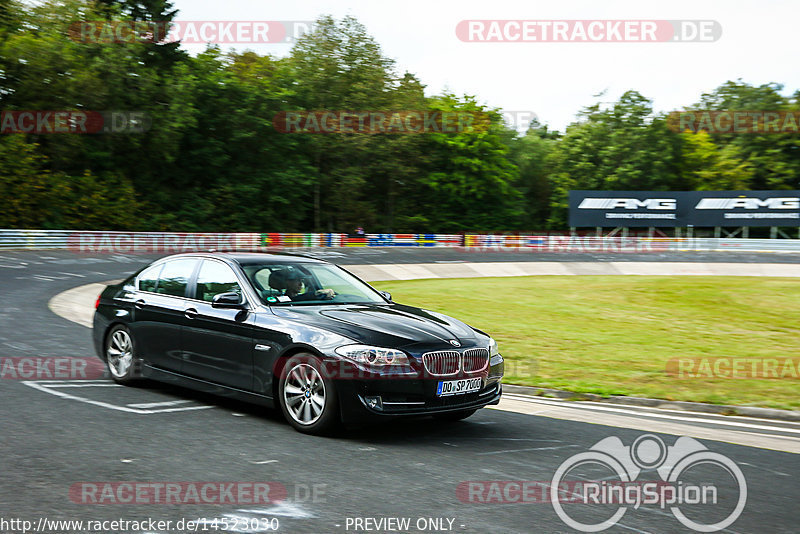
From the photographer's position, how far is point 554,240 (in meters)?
54.8

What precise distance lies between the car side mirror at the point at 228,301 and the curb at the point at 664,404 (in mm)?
3814

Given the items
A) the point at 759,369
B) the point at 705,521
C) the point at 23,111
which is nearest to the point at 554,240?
the point at 23,111

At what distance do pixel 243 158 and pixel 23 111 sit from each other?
16.4 m

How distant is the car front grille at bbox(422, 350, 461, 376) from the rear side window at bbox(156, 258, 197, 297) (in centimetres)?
293

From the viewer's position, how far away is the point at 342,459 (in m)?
5.76

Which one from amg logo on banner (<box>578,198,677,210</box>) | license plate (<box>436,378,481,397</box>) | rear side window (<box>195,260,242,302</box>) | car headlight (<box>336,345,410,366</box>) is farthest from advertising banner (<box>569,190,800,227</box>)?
car headlight (<box>336,345,410,366</box>)

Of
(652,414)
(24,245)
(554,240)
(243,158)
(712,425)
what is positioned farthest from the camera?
(243,158)

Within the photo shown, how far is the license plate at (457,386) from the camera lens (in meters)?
6.46

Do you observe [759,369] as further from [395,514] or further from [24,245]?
[24,245]

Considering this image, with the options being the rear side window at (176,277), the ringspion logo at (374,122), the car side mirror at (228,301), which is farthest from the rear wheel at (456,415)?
the ringspion logo at (374,122)

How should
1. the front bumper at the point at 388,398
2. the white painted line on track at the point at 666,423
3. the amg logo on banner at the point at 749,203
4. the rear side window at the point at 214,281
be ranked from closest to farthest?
the front bumper at the point at 388,398, the white painted line on track at the point at 666,423, the rear side window at the point at 214,281, the amg logo on banner at the point at 749,203

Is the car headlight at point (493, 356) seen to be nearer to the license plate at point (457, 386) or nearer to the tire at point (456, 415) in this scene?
the license plate at point (457, 386)

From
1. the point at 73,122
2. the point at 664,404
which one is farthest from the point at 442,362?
the point at 73,122

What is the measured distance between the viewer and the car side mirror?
7.14 m
